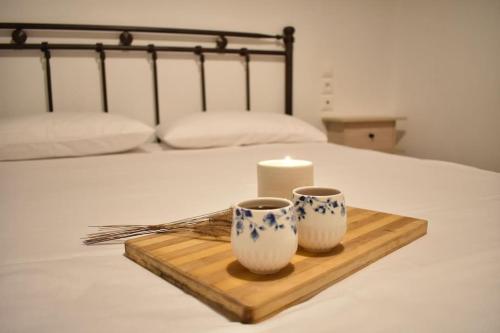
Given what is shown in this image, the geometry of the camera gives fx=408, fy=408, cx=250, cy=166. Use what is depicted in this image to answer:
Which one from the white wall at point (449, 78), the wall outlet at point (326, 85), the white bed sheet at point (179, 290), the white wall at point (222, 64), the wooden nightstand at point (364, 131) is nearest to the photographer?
the white bed sheet at point (179, 290)

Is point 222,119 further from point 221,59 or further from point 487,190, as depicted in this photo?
point 487,190

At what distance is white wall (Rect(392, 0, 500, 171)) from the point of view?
7.41 ft

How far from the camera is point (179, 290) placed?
497mm

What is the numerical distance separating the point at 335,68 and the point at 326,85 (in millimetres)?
131

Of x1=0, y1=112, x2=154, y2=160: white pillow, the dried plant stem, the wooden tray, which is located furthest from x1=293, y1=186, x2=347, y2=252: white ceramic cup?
x1=0, y1=112, x2=154, y2=160: white pillow

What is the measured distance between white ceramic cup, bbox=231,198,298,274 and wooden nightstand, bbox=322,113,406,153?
203 centimetres

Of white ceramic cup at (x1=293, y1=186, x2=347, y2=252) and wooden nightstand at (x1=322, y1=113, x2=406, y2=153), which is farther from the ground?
white ceramic cup at (x1=293, y1=186, x2=347, y2=252)

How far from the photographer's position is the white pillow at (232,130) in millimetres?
1710

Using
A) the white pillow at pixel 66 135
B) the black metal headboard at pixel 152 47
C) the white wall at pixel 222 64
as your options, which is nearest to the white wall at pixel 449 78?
the white wall at pixel 222 64

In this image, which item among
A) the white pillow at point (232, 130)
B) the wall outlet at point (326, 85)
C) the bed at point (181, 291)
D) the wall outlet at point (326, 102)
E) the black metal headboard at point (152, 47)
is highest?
the black metal headboard at point (152, 47)

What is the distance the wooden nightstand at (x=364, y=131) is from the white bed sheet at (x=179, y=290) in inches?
A: 46.7

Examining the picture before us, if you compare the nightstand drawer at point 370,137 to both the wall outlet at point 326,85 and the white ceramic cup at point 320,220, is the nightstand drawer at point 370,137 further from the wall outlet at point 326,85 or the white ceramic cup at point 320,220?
the white ceramic cup at point 320,220

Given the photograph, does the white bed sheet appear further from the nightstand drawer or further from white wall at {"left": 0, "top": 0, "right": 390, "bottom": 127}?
the nightstand drawer

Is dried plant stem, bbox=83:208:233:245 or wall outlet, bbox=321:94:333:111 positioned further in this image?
wall outlet, bbox=321:94:333:111
